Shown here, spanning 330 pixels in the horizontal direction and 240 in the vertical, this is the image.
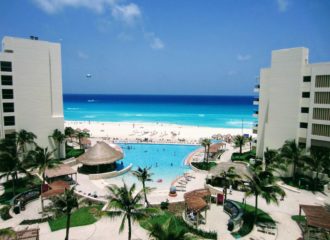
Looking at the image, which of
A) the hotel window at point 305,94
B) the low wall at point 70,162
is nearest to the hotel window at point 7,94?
the low wall at point 70,162

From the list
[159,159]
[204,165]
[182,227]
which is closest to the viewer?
[182,227]

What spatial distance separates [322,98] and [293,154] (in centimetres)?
833

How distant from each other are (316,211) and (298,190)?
33.2ft

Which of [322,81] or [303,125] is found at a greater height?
[322,81]

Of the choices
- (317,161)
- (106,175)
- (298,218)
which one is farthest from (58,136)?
(317,161)

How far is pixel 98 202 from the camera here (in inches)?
1079

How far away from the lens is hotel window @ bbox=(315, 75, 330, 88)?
32094mm

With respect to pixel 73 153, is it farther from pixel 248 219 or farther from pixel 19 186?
pixel 248 219

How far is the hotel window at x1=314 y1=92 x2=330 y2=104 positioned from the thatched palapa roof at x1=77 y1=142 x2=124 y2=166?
30168 mm

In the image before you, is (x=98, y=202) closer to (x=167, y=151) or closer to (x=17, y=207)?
(x=17, y=207)

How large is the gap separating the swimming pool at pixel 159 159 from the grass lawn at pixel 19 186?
11653 millimetres

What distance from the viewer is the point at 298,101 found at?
113 ft

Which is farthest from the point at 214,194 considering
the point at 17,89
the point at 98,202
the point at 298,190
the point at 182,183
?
the point at 17,89

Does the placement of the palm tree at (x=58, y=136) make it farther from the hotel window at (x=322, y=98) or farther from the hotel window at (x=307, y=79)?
the hotel window at (x=322, y=98)
